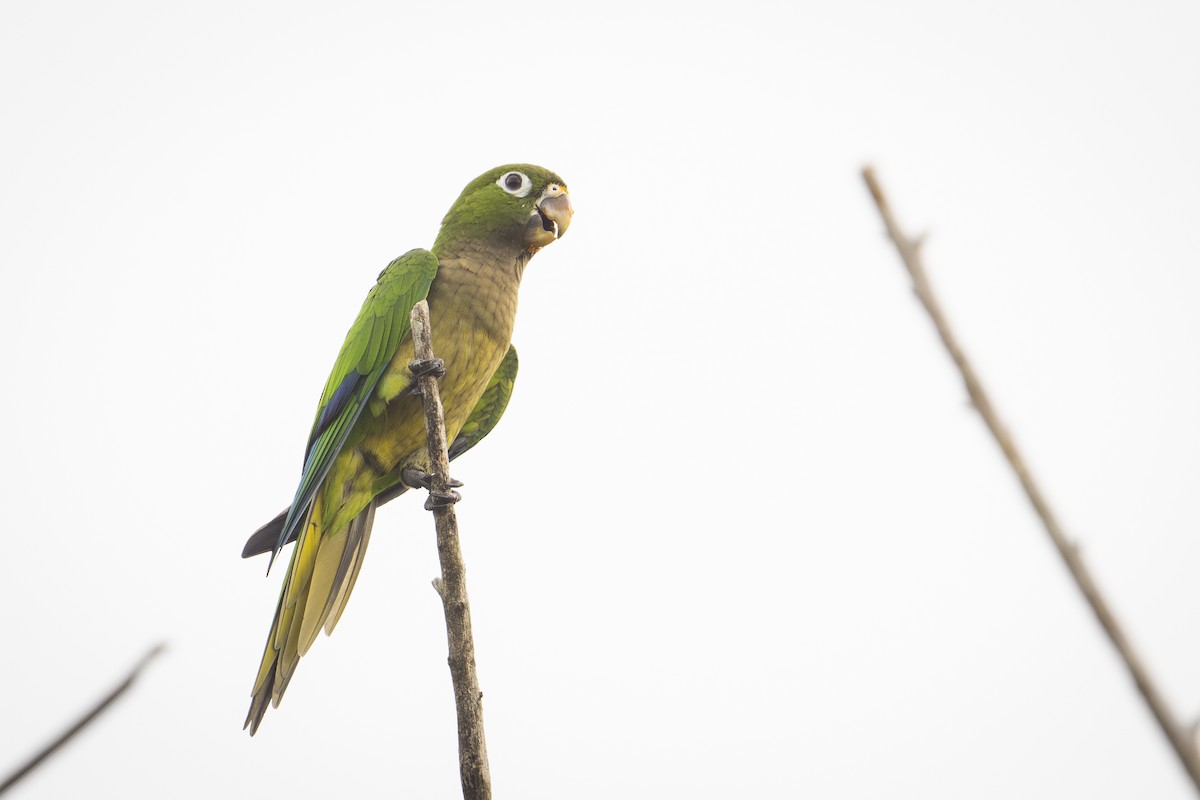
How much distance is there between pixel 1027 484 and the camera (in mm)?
525

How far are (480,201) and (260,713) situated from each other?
2.58 m

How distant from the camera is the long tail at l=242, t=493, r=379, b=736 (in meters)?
3.53

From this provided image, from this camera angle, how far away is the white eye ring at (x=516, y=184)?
472 cm

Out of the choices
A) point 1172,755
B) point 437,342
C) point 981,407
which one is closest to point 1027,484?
point 981,407

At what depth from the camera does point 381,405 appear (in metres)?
4.12

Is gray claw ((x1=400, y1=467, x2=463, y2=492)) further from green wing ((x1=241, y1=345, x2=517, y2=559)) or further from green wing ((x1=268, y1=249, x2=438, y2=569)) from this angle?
green wing ((x1=241, y1=345, x2=517, y2=559))

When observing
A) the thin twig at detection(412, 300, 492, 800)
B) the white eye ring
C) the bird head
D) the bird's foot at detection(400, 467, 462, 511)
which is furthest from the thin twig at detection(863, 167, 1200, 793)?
the white eye ring

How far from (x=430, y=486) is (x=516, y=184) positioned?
2.00 meters

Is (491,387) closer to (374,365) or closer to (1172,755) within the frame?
(374,365)

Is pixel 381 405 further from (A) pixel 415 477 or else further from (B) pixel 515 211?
(B) pixel 515 211

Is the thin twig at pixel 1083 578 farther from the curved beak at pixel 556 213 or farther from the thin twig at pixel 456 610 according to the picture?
the curved beak at pixel 556 213

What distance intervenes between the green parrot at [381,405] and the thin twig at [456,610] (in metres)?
0.85

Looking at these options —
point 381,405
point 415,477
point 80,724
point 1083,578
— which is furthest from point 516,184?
point 1083,578

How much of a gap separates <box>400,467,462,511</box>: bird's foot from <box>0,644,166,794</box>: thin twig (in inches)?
88.3
